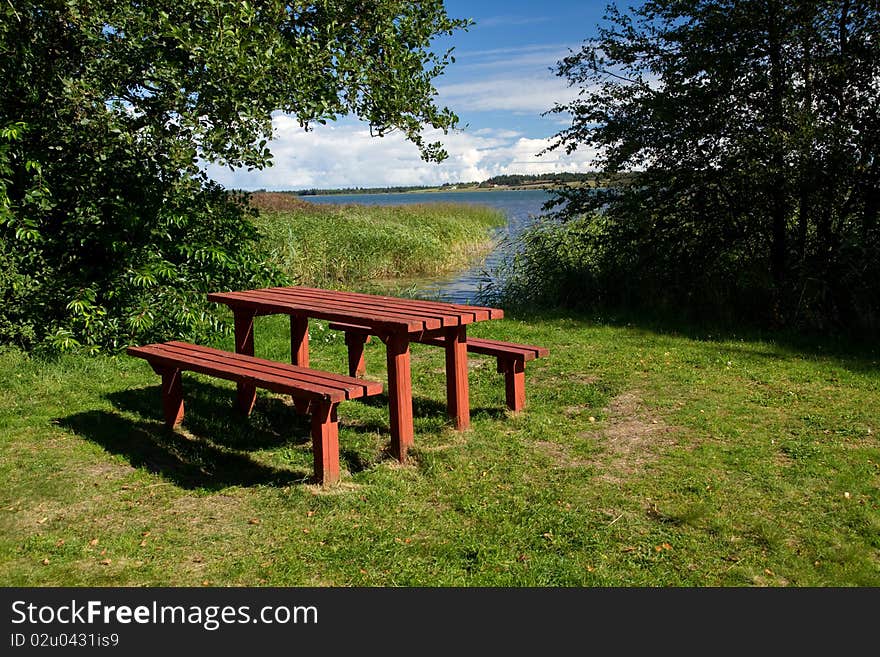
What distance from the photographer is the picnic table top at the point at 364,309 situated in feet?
16.3

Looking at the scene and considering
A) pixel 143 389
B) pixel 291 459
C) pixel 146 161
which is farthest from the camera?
pixel 146 161

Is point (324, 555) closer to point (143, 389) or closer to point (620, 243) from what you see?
point (143, 389)

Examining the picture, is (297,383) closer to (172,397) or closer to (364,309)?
(364,309)

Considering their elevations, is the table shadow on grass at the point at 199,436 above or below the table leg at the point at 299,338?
below

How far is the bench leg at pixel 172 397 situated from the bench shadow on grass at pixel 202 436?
82 mm

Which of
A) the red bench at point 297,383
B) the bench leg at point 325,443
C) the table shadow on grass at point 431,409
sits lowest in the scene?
the table shadow on grass at point 431,409

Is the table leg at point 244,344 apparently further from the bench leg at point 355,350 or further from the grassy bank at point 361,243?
the grassy bank at point 361,243

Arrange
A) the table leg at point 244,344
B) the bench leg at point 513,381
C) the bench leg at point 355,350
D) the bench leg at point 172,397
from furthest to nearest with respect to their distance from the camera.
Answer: the bench leg at point 355,350, the table leg at point 244,344, the bench leg at point 513,381, the bench leg at point 172,397

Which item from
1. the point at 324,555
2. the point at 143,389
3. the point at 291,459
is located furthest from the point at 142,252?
the point at 324,555

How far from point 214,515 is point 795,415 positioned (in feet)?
14.2

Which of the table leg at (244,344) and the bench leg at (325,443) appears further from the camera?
the table leg at (244,344)

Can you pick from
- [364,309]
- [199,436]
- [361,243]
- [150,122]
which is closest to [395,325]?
[364,309]

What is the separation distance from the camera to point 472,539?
160 inches

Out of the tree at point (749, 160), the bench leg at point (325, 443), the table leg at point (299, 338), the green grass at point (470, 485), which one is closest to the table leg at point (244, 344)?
the green grass at point (470, 485)
